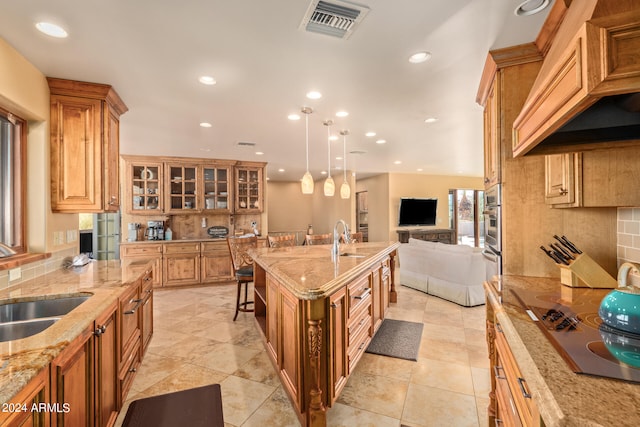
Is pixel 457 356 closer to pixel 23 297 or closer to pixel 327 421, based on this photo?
pixel 327 421

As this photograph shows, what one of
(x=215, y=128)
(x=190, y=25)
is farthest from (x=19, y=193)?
(x=215, y=128)

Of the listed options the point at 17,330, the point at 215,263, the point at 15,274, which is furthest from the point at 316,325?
the point at 215,263

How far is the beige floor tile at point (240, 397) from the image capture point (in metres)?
2.06

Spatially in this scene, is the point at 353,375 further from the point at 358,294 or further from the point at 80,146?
the point at 80,146

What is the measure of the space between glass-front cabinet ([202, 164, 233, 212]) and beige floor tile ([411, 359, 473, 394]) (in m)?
4.74

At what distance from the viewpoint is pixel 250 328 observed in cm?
364

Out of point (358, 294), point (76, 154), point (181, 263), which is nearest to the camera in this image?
point (358, 294)

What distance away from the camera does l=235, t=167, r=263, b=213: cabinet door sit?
6.38m

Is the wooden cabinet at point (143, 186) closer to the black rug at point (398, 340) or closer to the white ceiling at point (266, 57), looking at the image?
the white ceiling at point (266, 57)

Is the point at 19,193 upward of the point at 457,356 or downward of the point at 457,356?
upward

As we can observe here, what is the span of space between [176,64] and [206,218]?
14.4 feet

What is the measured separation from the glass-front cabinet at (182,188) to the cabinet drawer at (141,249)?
72 centimetres

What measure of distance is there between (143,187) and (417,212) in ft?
21.9

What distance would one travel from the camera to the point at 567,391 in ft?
2.54
